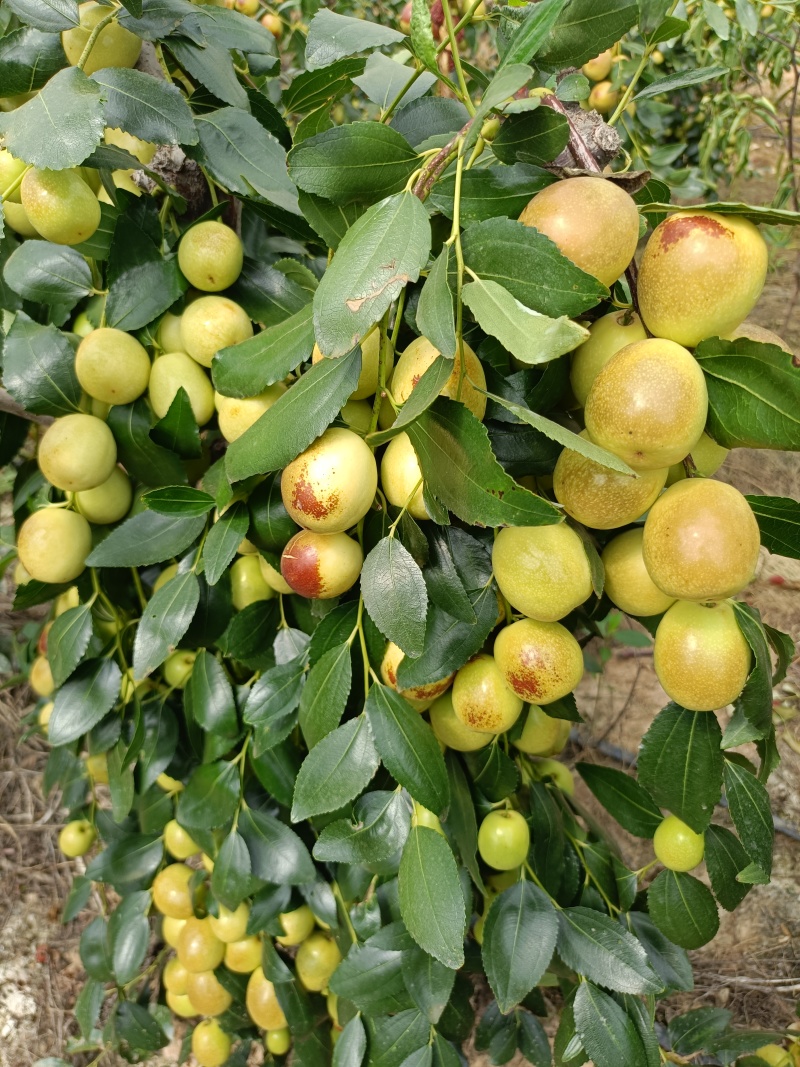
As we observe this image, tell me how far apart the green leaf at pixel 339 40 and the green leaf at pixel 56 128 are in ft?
0.45

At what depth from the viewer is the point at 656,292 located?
1.24 ft

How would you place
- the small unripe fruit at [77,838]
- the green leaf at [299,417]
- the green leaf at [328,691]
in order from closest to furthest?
the green leaf at [299,417] < the green leaf at [328,691] < the small unripe fruit at [77,838]

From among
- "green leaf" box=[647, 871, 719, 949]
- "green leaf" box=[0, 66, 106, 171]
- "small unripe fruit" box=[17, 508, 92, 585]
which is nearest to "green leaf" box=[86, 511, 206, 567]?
"small unripe fruit" box=[17, 508, 92, 585]

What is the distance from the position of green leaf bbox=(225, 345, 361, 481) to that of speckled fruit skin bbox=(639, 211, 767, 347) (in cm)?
16

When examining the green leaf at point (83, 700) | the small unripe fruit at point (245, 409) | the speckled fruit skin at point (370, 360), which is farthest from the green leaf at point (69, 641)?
the speckled fruit skin at point (370, 360)

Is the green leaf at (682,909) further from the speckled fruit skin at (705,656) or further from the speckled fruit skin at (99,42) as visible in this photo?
the speckled fruit skin at (99,42)

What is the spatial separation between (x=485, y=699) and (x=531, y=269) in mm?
286

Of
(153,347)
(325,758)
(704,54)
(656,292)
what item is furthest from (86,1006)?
(704,54)

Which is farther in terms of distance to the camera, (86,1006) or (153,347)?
(86,1006)

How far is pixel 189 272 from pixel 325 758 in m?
0.38

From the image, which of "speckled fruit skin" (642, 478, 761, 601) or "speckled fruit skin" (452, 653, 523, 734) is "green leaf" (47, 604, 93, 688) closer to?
"speckled fruit skin" (452, 653, 523, 734)

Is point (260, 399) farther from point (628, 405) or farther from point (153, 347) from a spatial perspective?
point (628, 405)

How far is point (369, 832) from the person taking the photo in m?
0.57

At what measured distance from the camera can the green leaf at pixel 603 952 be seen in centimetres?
59
